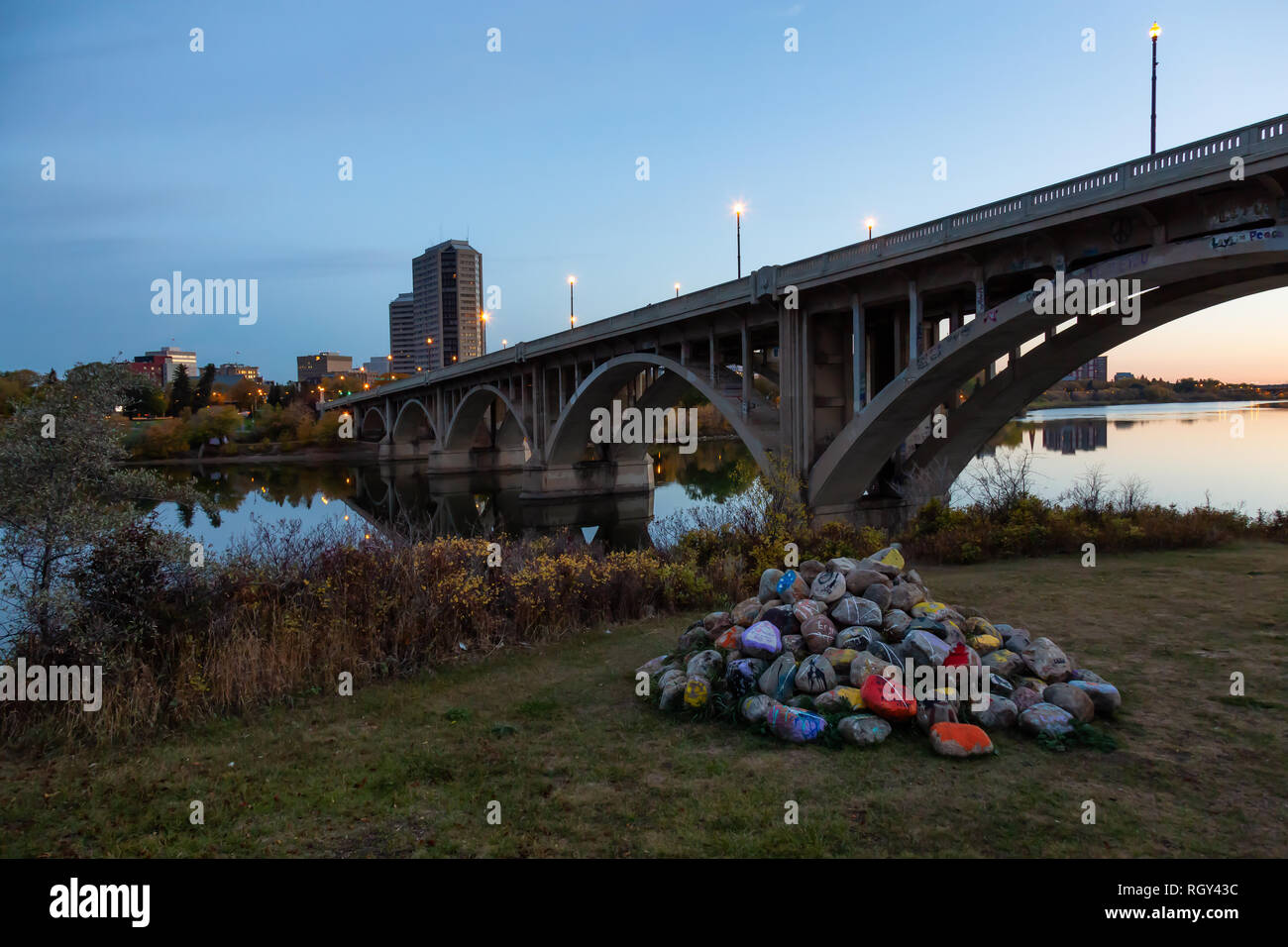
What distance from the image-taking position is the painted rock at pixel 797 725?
6.39m

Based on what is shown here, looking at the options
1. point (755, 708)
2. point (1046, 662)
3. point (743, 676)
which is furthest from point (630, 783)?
point (1046, 662)

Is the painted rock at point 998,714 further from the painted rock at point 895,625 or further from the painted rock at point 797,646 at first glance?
the painted rock at point 797,646

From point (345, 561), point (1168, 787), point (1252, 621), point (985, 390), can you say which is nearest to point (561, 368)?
point (985, 390)

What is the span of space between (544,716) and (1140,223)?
48.6 ft

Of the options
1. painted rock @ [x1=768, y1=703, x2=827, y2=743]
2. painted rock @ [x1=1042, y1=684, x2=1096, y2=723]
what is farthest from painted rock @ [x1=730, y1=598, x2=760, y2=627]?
painted rock @ [x1=1042, y1=684, x2=1096, y2=723]

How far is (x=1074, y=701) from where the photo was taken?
6.45 metres

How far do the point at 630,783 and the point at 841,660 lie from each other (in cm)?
221

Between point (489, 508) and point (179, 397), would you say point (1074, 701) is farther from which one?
point (179, 397)

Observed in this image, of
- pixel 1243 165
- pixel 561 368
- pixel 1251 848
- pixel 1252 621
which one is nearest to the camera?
pixel 1251 848

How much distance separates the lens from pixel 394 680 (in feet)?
28.0

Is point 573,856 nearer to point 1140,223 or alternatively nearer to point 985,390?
point 1140,223

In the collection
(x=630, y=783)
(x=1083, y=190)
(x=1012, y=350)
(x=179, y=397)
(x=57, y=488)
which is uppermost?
(x=179, y=397)

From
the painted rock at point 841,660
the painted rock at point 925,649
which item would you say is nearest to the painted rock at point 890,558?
the painted rock at point 925,649

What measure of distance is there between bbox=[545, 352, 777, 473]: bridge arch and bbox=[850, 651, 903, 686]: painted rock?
20.8m
